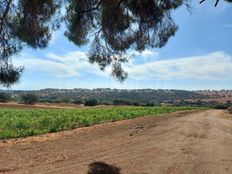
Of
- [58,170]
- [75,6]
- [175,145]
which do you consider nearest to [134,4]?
[75,6]

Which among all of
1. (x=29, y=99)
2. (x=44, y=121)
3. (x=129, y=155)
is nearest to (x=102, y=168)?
(x=129, y=155)

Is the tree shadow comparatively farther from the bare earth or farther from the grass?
the grass

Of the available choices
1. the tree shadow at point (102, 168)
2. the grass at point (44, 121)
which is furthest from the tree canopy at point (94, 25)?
the grass at point (44, 121)

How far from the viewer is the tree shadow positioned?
36.2ft

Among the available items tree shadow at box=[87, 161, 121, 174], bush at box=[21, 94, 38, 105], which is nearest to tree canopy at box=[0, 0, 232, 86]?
tree shadow at box=[87, 161, 121, 174]

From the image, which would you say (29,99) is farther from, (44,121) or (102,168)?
(102,168)

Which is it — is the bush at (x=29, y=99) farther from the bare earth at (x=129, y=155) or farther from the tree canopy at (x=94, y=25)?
the tree canopy at (x=94, y=25)

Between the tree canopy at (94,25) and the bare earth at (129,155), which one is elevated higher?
the tree canopy at (94,25)

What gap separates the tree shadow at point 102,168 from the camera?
1102cm

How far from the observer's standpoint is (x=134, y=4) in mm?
8953

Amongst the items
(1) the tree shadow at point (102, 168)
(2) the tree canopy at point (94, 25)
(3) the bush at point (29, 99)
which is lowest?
(1) the tree shadow at point (102, 168)

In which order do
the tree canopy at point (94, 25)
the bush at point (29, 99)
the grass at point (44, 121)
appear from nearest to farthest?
the tree canopy at point (94, 25)
the grass at point (44, 121)
the bush at point (29, 99)

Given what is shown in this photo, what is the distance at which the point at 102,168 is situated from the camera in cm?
1142

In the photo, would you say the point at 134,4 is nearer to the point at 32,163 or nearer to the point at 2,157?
the point at 32,163
